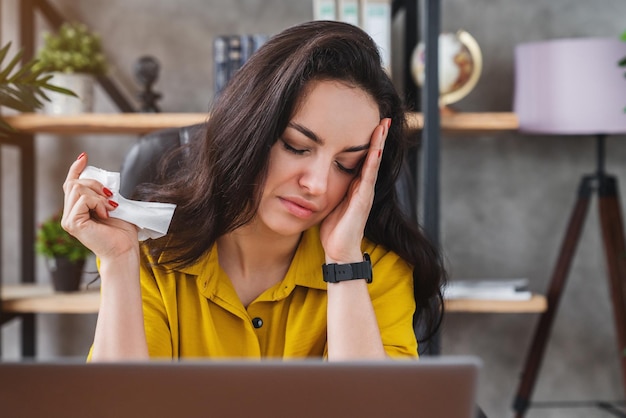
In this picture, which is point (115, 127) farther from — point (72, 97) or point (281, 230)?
point (281, 230)

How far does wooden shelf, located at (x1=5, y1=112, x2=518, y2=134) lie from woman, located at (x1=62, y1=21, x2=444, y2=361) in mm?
898

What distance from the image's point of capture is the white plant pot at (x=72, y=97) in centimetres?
227

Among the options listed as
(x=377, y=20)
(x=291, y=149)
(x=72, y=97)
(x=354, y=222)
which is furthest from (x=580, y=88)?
(x=72, y=97)

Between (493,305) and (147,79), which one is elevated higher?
(147,79)

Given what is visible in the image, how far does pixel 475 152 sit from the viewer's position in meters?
2.68

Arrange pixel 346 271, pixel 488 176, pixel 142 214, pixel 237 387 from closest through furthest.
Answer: pixel 237 387, pixel 142 214, pixel 346 271, pixel 488 176

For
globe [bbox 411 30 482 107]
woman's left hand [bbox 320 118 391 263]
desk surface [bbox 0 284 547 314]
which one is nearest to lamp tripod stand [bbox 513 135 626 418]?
desk surface [bbox 0 284 547 314]

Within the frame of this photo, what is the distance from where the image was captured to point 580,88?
7.31ft

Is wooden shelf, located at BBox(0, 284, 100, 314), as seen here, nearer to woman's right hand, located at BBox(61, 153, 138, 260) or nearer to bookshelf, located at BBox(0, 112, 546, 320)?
bookshelf, located at BBox(0, 112, 546, 320)

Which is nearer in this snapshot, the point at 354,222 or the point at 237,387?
the point at 237,387

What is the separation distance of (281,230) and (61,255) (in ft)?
4.14

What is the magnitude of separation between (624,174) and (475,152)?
525mm

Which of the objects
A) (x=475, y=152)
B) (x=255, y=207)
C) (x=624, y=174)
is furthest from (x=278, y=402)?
(x=624, y=174)

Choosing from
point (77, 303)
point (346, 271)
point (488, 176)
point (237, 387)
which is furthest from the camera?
point (488, 176)
